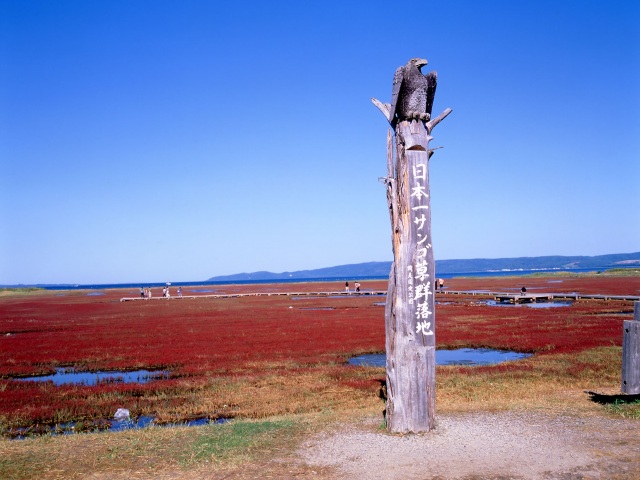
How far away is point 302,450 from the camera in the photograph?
7.45 meters

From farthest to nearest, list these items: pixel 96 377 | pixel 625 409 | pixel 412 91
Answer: pixel 96 377
pixel 625 409
pixel 412 91

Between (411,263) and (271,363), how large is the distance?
11425 millimetres

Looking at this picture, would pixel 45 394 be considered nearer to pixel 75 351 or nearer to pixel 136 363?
pixel 136 363

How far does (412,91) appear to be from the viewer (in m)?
8.70

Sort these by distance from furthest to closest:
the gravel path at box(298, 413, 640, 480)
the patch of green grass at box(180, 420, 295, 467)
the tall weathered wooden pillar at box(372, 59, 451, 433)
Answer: the tall weathered wooden pillar at box(372, 59, 451, 433) < the patch of green grass at box(180, 420, 295, 467) < the gravel path at box(298, 413, 640, 480)

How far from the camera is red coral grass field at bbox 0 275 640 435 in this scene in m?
12.5

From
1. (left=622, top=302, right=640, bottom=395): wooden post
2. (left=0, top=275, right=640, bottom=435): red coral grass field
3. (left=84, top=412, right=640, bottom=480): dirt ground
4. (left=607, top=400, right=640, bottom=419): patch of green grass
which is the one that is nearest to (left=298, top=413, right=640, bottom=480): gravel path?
(left=84, top=412, right=640, bottom=480): dirt ground

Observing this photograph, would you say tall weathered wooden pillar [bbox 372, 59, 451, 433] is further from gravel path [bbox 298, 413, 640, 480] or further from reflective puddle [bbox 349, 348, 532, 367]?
reflective puddle [bbox 349, 348, 532, 367]

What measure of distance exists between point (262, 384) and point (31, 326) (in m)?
27.1

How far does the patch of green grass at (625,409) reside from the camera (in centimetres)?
855

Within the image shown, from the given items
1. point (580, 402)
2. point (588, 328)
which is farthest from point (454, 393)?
point (588, 328)

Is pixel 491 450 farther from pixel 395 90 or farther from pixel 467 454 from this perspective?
pixel 395 90

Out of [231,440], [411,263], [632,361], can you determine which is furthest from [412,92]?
[231,440]

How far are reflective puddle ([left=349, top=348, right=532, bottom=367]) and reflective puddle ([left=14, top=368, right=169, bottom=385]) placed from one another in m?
6.89
